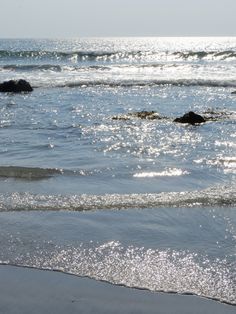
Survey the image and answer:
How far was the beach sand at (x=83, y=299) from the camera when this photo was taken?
14.6 ft

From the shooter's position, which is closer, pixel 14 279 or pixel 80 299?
pixel 80 299

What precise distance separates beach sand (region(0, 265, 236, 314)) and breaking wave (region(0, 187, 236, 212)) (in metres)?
2.24

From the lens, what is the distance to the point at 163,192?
7957 mm

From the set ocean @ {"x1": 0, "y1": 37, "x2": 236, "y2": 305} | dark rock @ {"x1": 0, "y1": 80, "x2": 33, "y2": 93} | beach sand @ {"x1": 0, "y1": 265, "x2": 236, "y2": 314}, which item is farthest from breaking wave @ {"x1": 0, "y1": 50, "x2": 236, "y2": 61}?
beach sand @ {"x1": 0, "y1": 265, "x2": 236, "y2": 314}

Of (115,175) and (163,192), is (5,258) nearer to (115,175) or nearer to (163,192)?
(163,192)

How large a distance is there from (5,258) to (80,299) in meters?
1.25

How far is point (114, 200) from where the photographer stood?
24.7ft

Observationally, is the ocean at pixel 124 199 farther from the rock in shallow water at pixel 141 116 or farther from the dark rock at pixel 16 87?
the dark rock at pixel 16 87

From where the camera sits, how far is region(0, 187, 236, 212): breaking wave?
7262 mm

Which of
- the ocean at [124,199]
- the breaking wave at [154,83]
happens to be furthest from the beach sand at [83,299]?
the breaking wave at [154,83]

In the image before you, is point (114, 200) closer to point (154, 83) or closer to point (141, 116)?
point (141, 116)

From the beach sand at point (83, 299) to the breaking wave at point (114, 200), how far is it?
7.34ft

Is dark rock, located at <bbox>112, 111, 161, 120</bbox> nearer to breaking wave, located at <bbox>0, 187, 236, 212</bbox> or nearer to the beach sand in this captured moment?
breaking wave, located at <bbox>0, 187, 236, 212</bbox>

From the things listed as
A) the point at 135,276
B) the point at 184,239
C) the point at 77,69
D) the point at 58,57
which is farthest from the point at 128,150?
the point at 58,57
